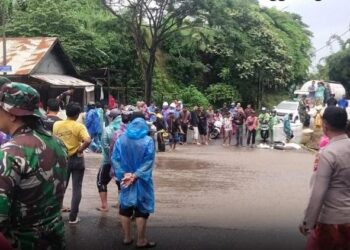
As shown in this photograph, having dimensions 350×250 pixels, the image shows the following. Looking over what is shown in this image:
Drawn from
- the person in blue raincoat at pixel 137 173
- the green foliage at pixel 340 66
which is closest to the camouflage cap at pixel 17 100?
the person in blue raincoat at pixel 137 173

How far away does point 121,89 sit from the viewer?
29438 mm

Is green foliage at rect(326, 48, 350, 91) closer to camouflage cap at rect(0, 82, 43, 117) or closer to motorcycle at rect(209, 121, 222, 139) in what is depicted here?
motorcycle at rect(209, 121, 222, 139)

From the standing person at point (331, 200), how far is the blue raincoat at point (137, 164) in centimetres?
260

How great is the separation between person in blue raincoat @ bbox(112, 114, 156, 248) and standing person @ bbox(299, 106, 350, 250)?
8.54 ft

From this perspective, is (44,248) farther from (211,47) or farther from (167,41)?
(211,47)

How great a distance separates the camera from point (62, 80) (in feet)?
81.2

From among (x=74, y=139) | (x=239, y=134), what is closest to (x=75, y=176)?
(x=74, y=139)

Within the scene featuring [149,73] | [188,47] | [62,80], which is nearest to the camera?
[62,80]

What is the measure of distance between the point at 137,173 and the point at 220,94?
27.8 m

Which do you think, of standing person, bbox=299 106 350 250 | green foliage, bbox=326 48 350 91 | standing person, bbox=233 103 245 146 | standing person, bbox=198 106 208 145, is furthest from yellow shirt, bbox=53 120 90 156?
green foliage, bbox=326 48 350 91

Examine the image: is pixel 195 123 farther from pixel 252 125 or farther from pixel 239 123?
pixel 252 125

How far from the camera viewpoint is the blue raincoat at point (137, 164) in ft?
20.8

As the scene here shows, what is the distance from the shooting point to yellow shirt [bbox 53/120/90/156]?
287 inches

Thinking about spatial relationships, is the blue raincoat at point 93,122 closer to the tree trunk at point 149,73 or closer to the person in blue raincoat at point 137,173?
the person in blue raincoat at point 137,173
